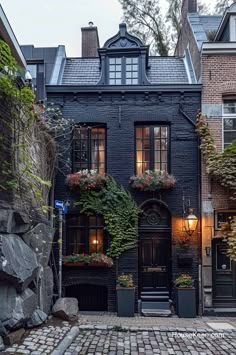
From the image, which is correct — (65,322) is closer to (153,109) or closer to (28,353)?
(28,353)

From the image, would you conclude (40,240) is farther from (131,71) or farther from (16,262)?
(131,71)

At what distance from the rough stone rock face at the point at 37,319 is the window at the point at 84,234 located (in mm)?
2788

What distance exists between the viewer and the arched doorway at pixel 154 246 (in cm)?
939

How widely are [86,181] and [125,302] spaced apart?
3327 millimetres

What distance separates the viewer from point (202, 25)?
12.1 m

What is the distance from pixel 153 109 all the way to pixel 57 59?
4.14m

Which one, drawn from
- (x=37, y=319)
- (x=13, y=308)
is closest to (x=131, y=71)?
(x=37, y=319)

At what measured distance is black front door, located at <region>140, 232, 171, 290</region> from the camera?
30.8ft

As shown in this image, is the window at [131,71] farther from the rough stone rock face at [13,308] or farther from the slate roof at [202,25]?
the rough stone rock face at [13,308]

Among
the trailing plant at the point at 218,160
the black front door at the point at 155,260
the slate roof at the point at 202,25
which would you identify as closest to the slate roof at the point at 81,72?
Result: the slate roof at the point at 202,25

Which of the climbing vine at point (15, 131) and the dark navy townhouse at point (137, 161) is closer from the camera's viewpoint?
the climbing vine at point (15, 131)

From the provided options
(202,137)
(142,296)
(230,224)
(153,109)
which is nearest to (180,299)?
(142,296)

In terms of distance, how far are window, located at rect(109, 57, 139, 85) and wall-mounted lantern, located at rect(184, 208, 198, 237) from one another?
4.40 meters

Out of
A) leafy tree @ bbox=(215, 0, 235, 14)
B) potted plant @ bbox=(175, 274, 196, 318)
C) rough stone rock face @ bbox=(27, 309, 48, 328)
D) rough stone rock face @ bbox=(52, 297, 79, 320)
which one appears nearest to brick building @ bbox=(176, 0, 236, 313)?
potted plant @ bbox=(175, 274, 196, 318)
